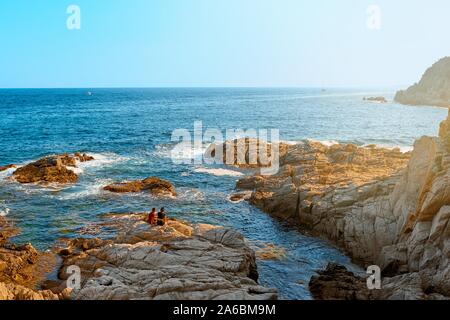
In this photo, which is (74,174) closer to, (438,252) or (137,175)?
(137,175)

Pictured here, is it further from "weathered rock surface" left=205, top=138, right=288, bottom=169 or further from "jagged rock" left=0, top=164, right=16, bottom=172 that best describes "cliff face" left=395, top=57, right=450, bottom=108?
"jagged rock" left=0, top=164, right=16, bottom=172

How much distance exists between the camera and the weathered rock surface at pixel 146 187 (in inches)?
1735

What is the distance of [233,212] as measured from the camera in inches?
1524

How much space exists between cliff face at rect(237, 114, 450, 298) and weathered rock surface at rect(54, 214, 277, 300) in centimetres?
857

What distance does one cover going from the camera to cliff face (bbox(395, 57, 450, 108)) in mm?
157250

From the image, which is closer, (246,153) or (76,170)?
(76,170)

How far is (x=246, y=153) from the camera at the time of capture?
60156 mm

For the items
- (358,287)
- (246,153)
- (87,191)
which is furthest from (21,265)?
(246,153)

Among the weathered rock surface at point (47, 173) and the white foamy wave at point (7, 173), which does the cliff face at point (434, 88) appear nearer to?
the weathered rock surface at point (47, 173)

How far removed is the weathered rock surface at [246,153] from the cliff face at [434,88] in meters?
113

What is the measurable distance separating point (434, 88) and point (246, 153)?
134627 millimetres
